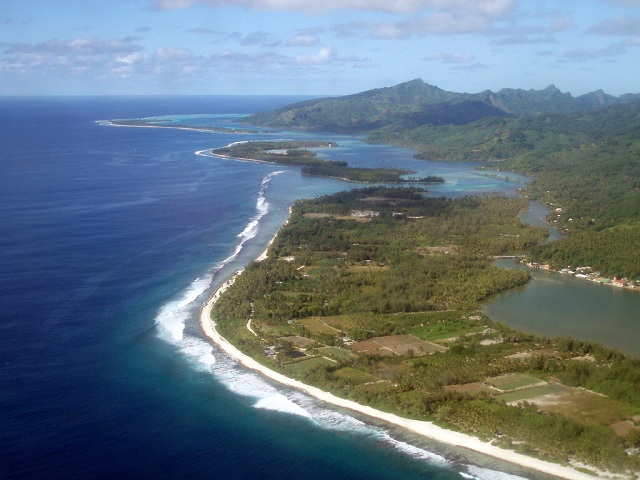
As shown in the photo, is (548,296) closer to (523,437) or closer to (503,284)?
(503,284)

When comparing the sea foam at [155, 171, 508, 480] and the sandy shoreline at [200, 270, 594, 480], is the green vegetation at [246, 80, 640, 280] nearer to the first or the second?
the sandy shoreline at [200, 270, 594, 480]

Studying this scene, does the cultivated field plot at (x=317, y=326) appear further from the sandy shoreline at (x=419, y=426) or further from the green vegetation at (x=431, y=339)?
the sandy shoreline at (x=419, y=426)

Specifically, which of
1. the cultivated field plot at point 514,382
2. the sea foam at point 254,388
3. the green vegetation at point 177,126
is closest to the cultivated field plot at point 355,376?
the sea foam at point 254,388

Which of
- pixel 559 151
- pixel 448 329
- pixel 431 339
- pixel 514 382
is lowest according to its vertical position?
pixel 514 382

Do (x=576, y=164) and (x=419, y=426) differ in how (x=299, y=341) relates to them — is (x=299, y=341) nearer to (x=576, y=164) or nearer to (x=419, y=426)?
(x=419, y=426)

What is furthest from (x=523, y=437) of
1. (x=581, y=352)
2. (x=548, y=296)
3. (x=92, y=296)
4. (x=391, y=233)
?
(x=391, y=233)

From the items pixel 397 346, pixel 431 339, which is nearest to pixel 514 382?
pixel 431 339

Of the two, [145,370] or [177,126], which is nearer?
[145,370]
